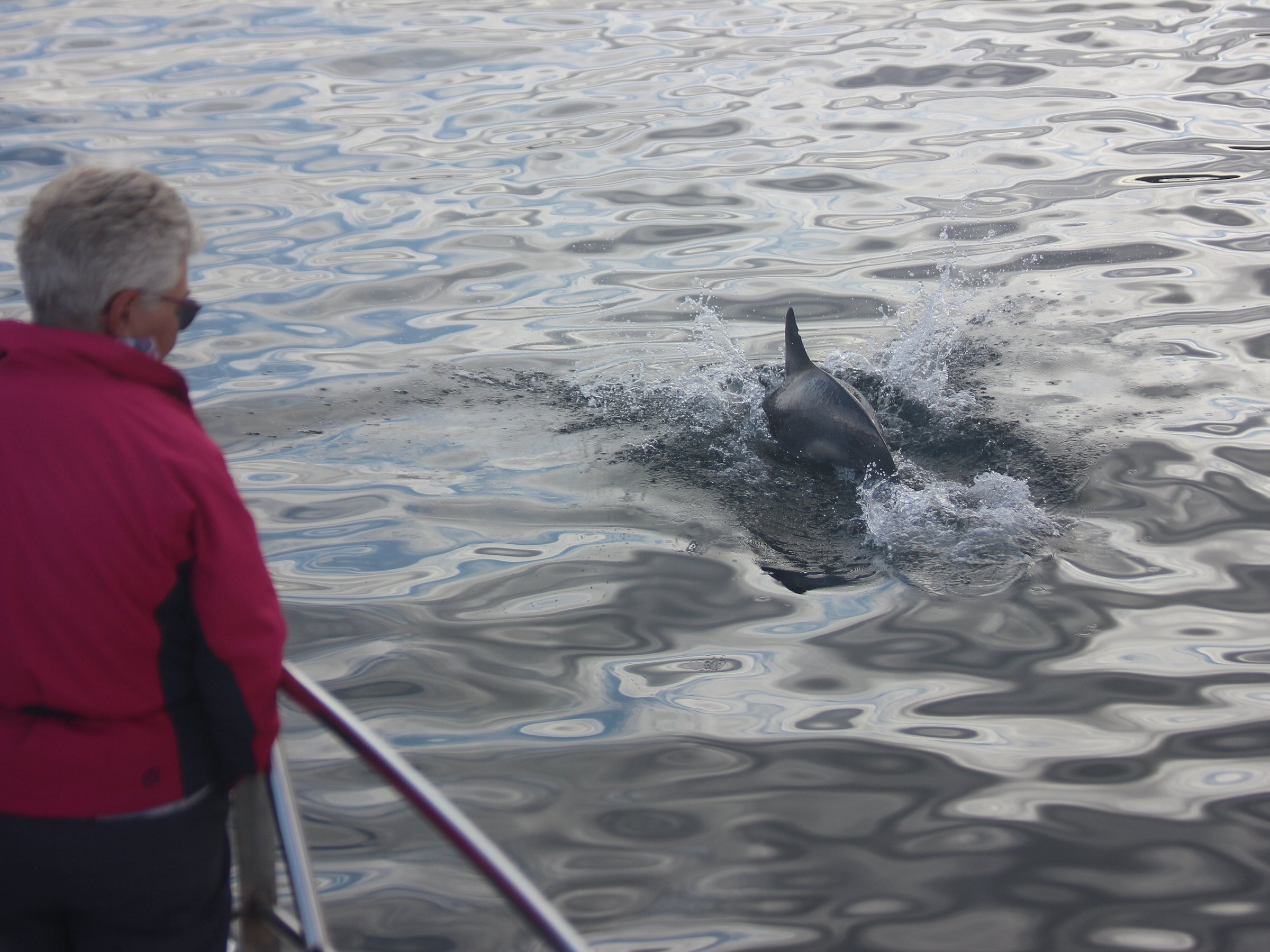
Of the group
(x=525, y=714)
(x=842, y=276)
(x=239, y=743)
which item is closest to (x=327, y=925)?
(x=525, y=714)

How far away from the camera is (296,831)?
2.78 meters

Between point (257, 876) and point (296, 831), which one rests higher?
point (296, 831)

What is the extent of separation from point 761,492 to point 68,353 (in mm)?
4502

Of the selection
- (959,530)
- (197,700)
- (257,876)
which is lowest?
(959,530)

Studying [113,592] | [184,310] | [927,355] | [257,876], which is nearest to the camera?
[113,592]

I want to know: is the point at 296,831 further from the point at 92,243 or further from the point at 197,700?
the point at 92,243

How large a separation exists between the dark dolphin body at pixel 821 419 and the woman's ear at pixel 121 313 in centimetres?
455

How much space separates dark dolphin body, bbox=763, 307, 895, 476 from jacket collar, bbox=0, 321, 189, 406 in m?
4.59

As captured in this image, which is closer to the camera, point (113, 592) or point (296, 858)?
point (113, 592)

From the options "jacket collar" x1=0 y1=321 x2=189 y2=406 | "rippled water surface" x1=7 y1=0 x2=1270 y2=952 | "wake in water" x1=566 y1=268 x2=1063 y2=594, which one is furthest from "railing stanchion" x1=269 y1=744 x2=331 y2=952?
"wake in water" x1=566 y1=268 x2=1063 y2=594

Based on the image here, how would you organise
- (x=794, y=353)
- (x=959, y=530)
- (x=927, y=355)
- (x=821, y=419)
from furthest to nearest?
(x=927, y=355), (x=794, y=353), (x=821, y=419), (x=959, y=530)

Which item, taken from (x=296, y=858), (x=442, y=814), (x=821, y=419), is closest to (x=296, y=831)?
(x=296, y=858)

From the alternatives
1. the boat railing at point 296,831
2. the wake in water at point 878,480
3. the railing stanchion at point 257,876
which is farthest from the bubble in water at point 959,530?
the railing stanchion at point 257,876

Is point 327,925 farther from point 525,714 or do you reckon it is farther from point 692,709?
point 692,709
